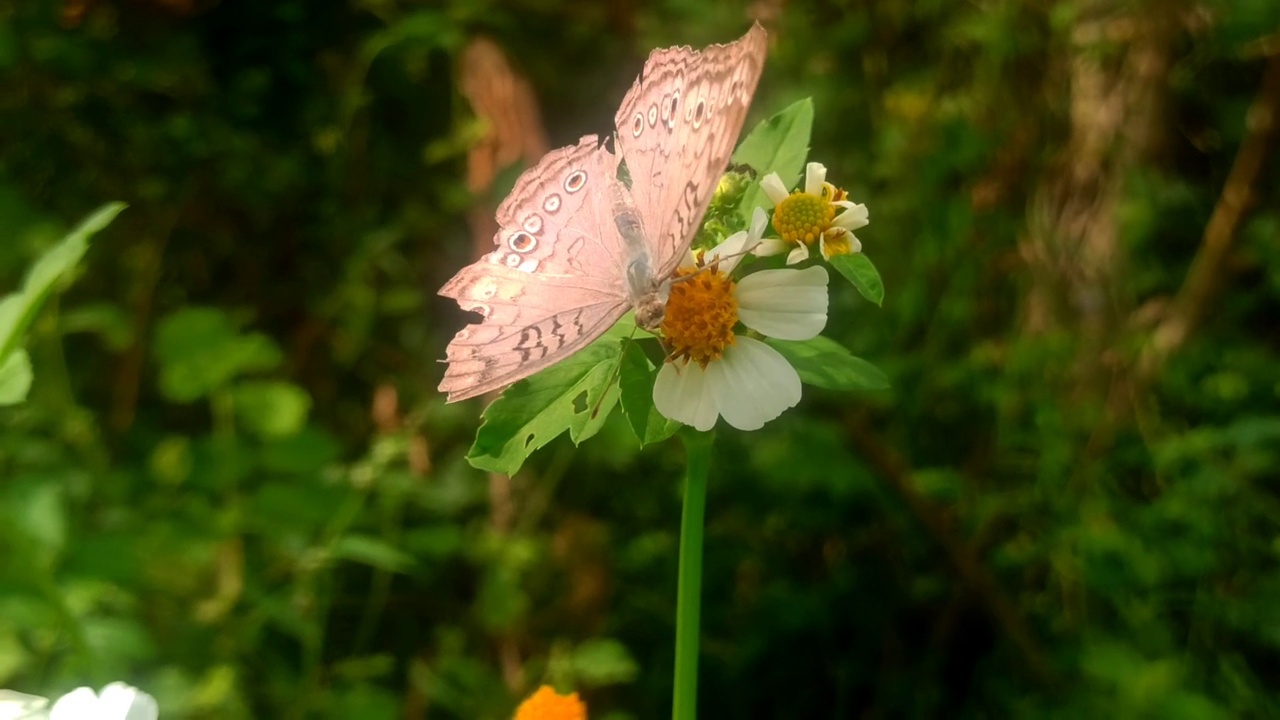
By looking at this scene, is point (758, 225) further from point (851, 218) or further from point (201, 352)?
point (201, 352)

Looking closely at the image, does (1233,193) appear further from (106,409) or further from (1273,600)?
(106,409)

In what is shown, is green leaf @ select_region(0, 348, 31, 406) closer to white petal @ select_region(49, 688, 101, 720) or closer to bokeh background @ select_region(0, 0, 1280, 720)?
white petal @ select_region(49, 688, 101, 720)

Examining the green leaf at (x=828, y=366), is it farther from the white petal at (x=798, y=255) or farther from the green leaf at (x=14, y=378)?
the green leaf at (x=14, y=378)

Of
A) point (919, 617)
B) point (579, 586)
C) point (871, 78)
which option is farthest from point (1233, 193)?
point (579, 586)

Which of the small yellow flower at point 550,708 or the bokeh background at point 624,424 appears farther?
the bokeh background at point 624,424

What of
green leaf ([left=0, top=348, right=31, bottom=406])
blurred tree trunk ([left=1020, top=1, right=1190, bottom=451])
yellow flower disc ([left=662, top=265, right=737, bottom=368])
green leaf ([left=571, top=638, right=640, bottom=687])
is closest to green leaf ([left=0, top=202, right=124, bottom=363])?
green leaf ([left=0, top=348, right=31, bottom=406])

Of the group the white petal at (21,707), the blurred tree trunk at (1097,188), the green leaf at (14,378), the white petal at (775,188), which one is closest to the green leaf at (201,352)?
the green leaf at (14,378)

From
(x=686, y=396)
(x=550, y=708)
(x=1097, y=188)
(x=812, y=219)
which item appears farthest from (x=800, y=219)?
(x=1097, y=188)

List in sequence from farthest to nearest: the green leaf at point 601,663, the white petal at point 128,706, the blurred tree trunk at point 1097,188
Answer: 1. the blurred tree trunk at point 1097,188
2. the green leaf at point 601,663
3. the white petal at point 128,706
